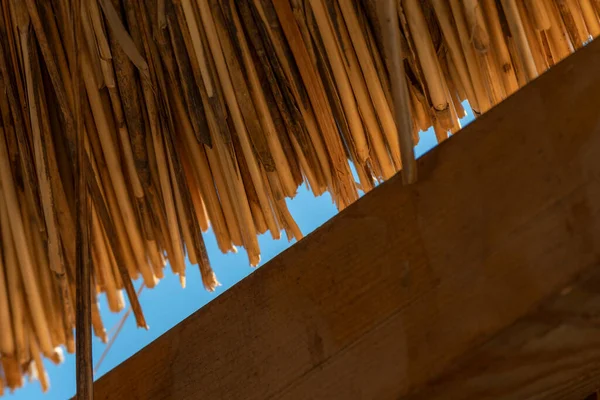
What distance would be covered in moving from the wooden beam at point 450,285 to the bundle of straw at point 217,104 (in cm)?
50

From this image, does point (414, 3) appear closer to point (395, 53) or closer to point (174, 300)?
point (395, 53)

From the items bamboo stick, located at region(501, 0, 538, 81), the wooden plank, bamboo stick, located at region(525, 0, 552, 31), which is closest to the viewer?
the wooden plank

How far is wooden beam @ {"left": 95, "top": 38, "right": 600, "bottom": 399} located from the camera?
508 millimetres

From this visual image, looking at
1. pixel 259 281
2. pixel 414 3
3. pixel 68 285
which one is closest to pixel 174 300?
pixel 68 285

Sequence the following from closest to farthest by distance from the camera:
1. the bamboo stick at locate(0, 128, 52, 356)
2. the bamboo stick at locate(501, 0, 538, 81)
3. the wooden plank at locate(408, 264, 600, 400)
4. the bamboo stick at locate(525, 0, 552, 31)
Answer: the wooden plank at locate(408, 264, 600, 400)
the bamboo stick at locate(501, 0, 538, 81)
the bamboo stick at locate(525, 0, 552, 31)
the bamboo stick at locate(0, 128, 52, 356)

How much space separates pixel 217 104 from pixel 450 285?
2.17ft

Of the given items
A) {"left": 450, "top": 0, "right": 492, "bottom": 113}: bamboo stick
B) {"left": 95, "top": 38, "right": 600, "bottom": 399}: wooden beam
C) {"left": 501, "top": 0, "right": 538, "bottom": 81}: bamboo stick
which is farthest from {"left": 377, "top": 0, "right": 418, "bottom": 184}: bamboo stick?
{"left": 450, "top": 0, "right": 492, "bottom": 113}: bamboo stick

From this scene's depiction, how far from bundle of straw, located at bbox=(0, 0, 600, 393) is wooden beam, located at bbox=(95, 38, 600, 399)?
50 centimetres

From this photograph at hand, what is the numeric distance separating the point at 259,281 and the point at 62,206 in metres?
0.64

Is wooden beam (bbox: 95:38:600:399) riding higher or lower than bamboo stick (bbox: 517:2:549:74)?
lower

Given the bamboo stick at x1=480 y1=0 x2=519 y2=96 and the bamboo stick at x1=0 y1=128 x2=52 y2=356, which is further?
the bamboo stick at x1=0 y1=128 x2=52 y2=356

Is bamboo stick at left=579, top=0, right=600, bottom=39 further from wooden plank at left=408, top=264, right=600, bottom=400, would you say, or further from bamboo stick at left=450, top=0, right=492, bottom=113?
wooden plank at left=408, top=264, right=600, bottom=400

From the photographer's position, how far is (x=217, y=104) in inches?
44.6

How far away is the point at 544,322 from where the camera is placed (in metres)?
0.50
